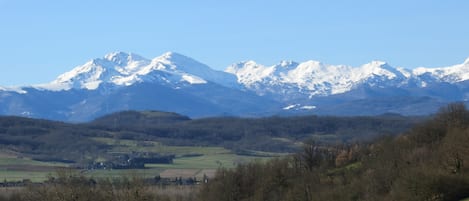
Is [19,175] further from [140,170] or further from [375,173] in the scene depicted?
[375,173]

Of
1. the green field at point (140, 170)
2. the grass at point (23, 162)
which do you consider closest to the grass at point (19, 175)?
the green field at point (140, 170)

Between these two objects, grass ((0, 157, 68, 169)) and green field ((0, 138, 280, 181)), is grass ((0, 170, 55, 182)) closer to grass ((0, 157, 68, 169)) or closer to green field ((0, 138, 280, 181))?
green field ((0, 138, 280, 181))

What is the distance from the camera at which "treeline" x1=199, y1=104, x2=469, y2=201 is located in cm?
5216

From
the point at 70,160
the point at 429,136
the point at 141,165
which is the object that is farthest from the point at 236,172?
the point at 70,160

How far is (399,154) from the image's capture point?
71.8 meters

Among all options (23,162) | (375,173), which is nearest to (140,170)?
(23,162)

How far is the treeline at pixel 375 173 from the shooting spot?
52.2 m

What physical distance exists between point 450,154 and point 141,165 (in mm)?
119598

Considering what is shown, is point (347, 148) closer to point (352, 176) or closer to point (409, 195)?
point (352, 176)

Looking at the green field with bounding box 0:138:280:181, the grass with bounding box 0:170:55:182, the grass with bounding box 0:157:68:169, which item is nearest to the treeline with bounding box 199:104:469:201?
the green field with bounding box 0:138:280:181

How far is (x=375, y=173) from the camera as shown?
2559 inches

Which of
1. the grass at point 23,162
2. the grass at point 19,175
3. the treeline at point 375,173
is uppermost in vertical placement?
the grass at point 23,162

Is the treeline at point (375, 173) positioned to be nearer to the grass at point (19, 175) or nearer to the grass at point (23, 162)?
the grass at point (19, 175)

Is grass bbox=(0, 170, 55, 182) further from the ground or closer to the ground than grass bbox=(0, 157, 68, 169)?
closer to the ground
